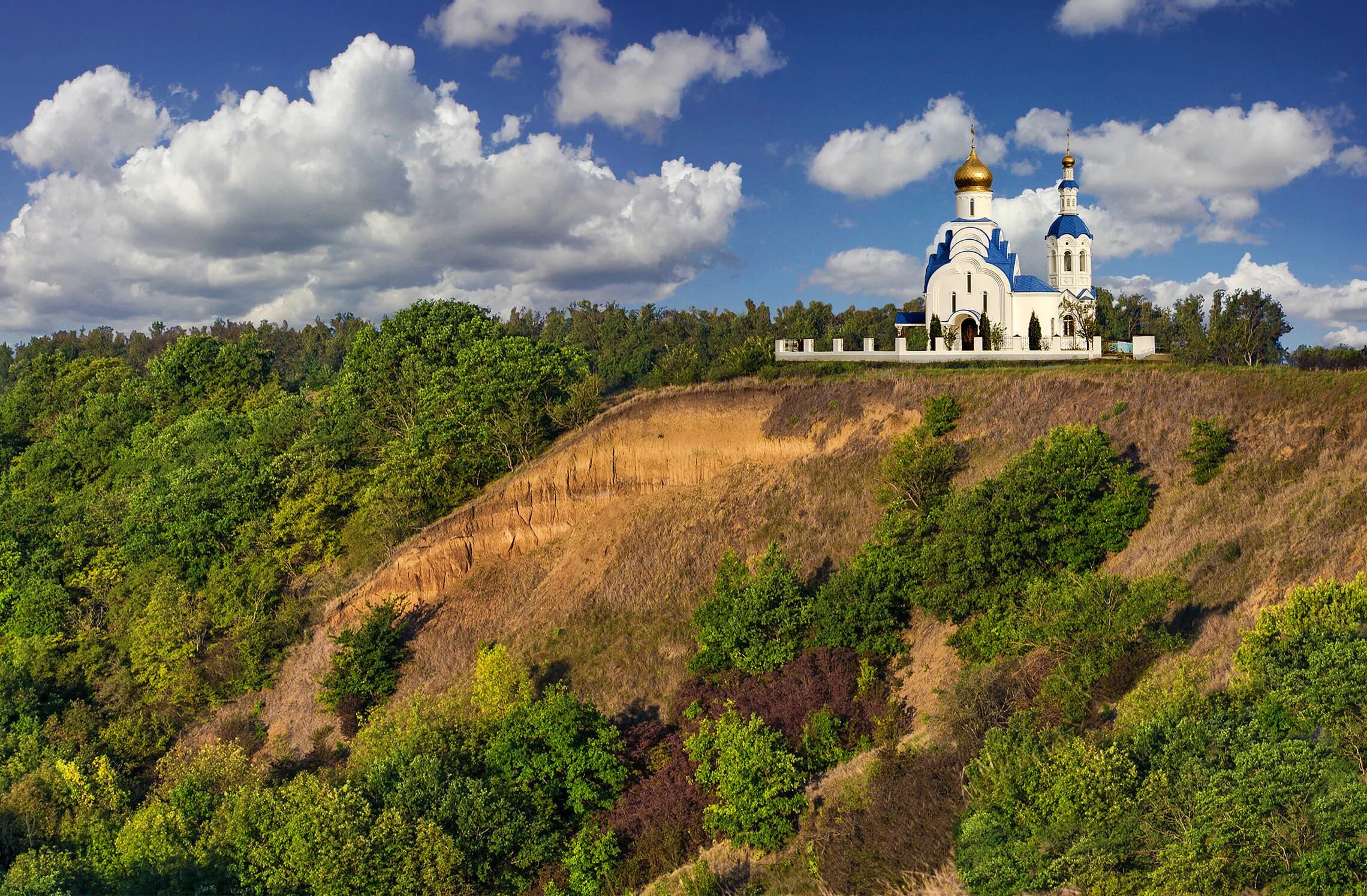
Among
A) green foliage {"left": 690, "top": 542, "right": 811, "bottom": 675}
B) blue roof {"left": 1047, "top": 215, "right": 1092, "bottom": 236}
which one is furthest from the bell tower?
green foliage {"left": 690, "top": 542, "right": 811, "bottom": 675}

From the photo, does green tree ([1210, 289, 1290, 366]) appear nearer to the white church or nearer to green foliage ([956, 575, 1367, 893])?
the white church

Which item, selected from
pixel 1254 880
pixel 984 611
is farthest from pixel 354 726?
pixel 1254 880

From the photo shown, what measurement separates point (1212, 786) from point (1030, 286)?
1264 inches

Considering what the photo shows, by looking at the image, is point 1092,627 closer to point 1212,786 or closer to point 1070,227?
point 1212,786

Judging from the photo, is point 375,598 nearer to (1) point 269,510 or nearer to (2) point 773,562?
(1) point 269,510

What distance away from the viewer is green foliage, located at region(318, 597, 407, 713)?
31391 mm

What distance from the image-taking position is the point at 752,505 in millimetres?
34656

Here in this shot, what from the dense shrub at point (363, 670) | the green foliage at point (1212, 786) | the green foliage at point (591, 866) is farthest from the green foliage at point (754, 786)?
the dense shrub at point (363, 670)

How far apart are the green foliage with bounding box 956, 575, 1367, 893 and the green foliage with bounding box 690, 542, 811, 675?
854cm

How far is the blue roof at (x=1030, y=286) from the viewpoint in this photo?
1711 inches

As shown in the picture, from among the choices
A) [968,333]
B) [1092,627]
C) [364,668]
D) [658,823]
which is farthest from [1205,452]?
[364,668]

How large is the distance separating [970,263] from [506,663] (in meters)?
28.9

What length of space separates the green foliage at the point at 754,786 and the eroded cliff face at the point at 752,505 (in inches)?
202

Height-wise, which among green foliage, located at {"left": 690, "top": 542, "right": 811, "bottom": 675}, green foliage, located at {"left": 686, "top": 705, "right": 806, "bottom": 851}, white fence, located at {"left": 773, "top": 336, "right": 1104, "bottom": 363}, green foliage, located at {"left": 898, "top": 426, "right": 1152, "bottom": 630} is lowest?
green foliage, located at {"left": 686, "top": 705, "right": 806, "bottom": 851}
